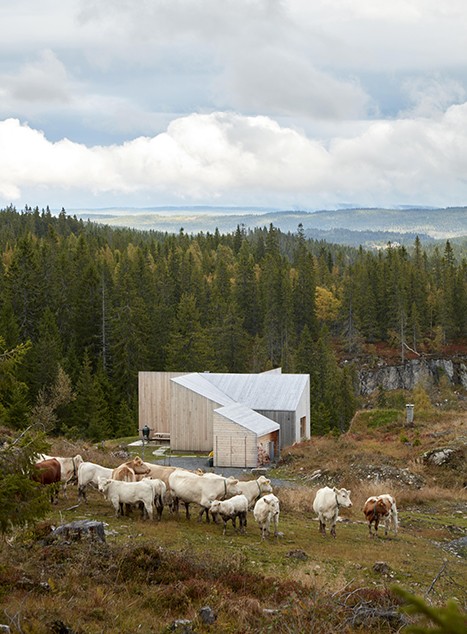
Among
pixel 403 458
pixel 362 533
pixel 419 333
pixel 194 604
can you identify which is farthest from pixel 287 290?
pixel 194 604

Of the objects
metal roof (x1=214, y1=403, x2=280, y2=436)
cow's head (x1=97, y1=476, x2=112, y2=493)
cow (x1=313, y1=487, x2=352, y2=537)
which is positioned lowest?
metal roof (x1=214, y1=403, x2=280, y2=436)

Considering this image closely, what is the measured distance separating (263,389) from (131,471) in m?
26.5

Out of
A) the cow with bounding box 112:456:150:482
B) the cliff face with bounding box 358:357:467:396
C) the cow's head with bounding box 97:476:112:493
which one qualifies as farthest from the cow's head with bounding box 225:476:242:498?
the cliff face with bounding box 358:357:467:396

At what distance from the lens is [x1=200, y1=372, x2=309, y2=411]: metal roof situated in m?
43.8

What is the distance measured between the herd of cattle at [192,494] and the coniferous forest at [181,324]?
7234 millimetres

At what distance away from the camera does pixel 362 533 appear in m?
19.7

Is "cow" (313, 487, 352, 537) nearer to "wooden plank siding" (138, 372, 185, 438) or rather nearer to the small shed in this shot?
the small shed

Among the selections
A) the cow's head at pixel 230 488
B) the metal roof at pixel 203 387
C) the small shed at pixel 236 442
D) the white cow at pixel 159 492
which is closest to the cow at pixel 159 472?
the white cow at pixel 159 492

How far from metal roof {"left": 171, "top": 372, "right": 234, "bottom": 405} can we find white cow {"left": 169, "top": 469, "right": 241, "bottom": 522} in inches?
926

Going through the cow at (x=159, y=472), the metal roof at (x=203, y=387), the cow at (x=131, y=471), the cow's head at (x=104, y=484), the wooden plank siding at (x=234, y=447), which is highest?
the cow's head at (x=104, y=484)

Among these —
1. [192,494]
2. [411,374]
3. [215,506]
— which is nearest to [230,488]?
[192,494]

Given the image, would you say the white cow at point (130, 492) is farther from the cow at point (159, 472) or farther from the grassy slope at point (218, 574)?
the cow at point (159, 472)

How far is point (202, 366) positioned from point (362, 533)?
57.9 m

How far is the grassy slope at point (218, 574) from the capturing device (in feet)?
34.3
